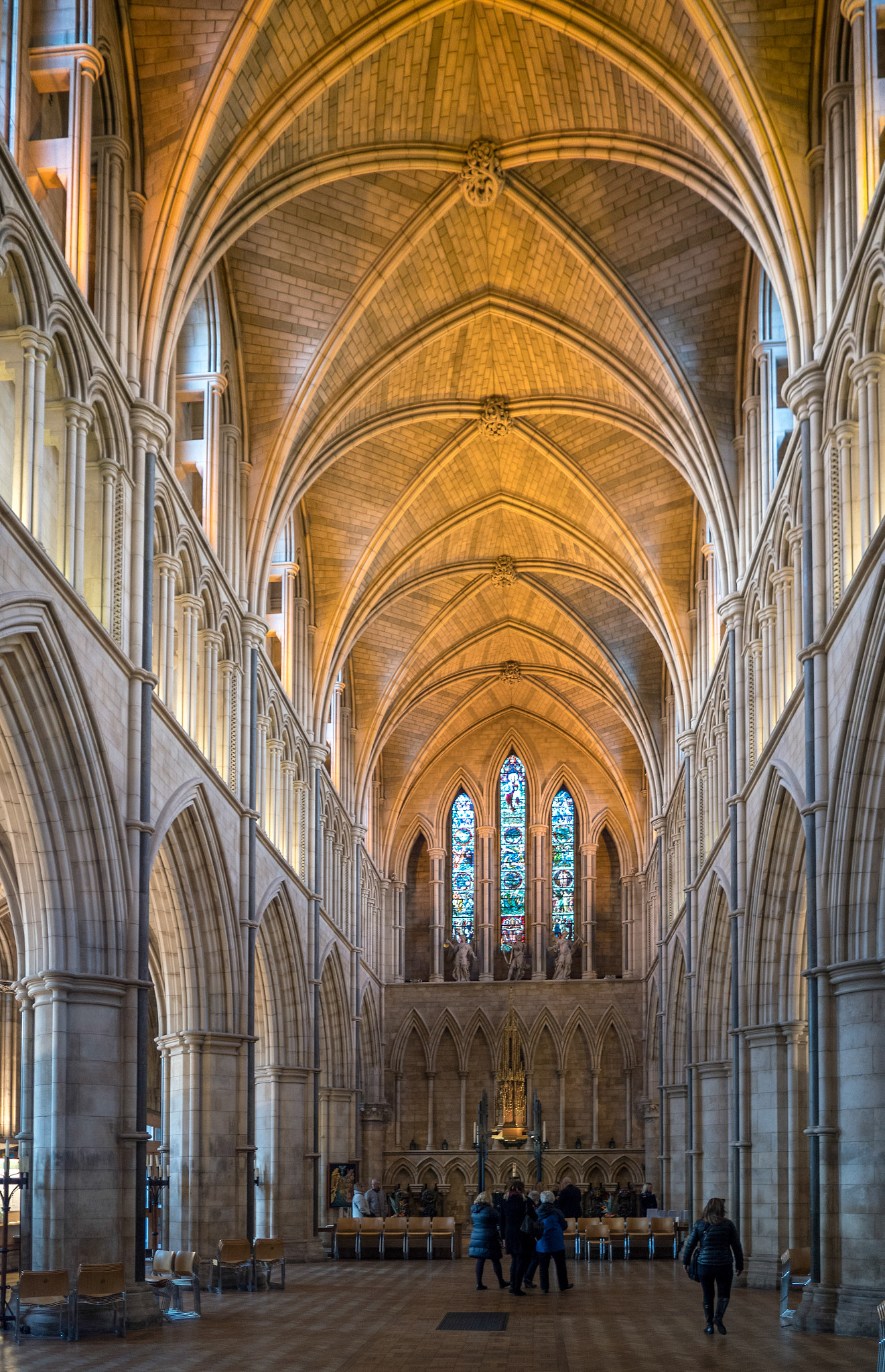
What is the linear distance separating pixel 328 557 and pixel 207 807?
36.6 ft

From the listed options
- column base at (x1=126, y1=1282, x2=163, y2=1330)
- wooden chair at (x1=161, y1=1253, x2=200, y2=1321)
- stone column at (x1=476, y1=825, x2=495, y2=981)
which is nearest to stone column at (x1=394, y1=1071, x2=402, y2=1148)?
stone column at (x1=476, y1=825, x2=495, y2=981)

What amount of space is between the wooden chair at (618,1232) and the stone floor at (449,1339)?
22.0 ft

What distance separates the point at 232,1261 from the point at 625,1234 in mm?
10170

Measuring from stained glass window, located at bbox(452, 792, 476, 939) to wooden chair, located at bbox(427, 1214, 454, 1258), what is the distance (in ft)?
54.2

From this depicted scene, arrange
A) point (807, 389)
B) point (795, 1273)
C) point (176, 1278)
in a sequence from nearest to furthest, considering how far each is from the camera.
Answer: point (795, 1273) → point (176, 1278) → point (807, 389)

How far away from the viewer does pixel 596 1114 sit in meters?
41.0

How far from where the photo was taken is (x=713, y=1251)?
45.6ft

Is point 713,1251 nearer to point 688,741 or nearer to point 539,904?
point 688,741

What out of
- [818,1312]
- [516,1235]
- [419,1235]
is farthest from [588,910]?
[818,1312]

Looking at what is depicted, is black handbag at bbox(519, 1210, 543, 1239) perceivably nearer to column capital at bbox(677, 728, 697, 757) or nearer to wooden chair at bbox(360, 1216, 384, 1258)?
wooden chair at bbox(360, 1216, 384, 1258)

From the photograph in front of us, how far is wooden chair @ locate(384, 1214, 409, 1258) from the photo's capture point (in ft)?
87.3

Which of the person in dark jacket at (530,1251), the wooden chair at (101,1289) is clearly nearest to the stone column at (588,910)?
the person in dark jacket at (530,1251)

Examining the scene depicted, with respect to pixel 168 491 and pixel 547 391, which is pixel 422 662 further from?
pixel 168 491

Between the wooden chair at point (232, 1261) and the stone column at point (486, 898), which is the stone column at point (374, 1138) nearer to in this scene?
the stone column at point (486, 898)
